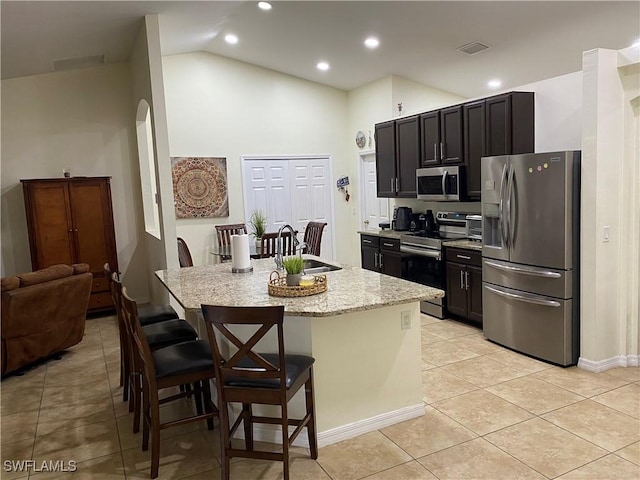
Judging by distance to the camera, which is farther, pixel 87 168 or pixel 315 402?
pixel 87 168

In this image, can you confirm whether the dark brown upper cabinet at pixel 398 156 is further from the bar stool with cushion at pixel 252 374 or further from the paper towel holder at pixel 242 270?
the bar stool with cushion at pixel 252 374

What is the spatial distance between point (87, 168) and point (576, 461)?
6.34m

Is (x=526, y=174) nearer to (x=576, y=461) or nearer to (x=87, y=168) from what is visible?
(x=576, y=461)

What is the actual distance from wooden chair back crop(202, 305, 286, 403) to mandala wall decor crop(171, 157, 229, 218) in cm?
496

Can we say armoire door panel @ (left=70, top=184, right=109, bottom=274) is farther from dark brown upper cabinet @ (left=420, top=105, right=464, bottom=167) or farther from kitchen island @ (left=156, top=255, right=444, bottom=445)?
dark brown upper cabinet @ (left=420, top=105, right=464, bottom=167)

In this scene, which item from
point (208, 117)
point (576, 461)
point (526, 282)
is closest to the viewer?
point (576, 461)

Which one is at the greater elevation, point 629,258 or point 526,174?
point 526,174

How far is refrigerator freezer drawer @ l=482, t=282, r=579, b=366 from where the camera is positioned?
387 cm

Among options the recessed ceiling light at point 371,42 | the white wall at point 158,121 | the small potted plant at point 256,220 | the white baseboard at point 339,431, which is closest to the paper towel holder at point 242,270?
the white baseboard at point 339,431

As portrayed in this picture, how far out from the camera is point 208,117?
23.5ft

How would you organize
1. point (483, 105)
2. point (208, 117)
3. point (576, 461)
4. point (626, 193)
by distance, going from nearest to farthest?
point (576, 461), point (626, 193), point (483, 105), point (208, 117)

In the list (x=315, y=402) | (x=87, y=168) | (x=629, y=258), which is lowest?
(x=315, y=402)

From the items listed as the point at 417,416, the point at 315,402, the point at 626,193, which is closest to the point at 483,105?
the point at 626,193

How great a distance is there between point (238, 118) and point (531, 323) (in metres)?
5.15
